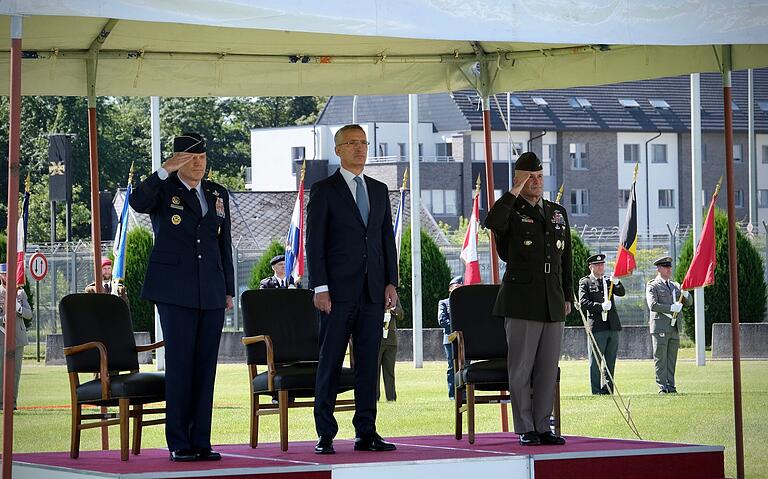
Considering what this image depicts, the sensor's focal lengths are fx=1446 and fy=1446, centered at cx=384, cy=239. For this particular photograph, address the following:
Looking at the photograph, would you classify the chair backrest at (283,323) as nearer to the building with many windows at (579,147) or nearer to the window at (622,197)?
the building with many windows at (579,147)

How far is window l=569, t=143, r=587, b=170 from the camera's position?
6219 cm

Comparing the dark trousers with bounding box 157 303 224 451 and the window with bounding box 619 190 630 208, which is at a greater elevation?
the window with bounding box 619 190 630 208

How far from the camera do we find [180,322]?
7.58 meters

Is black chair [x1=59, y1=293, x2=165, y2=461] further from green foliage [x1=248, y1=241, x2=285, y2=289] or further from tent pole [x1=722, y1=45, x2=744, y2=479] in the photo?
green foliage [x1=248, y1=241, x2=285, y2=289]

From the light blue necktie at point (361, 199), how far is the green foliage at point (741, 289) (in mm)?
20501

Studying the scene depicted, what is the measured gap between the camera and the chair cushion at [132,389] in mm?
8203

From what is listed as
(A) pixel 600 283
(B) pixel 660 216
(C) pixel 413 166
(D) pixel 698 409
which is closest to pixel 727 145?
(D) pixel 698 409

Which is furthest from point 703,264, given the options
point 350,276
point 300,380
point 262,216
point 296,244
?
point 262,216

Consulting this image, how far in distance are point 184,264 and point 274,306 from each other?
2.11 m

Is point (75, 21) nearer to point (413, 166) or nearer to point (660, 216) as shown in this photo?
point (413, 166)

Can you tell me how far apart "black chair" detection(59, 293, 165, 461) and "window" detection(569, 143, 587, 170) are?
177 feet

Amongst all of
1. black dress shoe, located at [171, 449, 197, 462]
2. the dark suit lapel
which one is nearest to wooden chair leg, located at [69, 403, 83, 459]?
black dress shoe, located at [171, 449, 197, 462]

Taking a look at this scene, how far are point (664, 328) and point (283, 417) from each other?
34.9 ft

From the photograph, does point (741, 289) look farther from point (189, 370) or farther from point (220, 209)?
point (189, 370)
